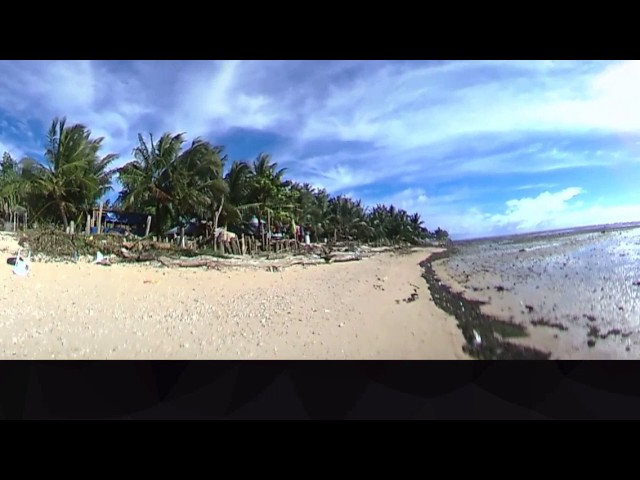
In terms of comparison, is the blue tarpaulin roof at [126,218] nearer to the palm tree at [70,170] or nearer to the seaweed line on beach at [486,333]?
the palm tree at [70,170]

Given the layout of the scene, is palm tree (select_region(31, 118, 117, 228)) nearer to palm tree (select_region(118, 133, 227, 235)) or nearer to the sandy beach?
palm tree (select_region(118, 133, 227, 235))

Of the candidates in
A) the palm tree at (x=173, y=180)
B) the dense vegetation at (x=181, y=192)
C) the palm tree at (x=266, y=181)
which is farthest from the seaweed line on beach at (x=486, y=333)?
the palm tree at (x=173, y=180)

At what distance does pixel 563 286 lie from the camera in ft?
6.22

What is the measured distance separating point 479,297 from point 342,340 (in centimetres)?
78

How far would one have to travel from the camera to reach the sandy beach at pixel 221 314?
1.83 metres

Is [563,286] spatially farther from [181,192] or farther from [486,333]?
[181,192]

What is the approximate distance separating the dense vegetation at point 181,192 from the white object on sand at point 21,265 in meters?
0.20

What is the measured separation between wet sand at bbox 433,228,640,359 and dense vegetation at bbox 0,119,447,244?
0.97 ft

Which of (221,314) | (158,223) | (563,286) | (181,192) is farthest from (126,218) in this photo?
(563,286)

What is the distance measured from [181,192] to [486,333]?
186cm
